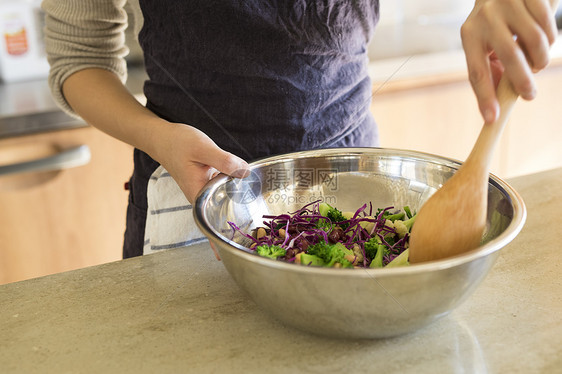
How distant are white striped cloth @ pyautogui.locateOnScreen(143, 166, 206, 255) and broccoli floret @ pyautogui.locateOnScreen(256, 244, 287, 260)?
1.18ft

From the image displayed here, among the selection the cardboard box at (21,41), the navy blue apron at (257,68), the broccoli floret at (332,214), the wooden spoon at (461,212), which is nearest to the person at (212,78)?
the navy blue apron at (257,68)

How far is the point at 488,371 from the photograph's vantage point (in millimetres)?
619

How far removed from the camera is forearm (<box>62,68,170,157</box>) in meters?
0.99

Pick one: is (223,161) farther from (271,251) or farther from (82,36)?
(82,36)

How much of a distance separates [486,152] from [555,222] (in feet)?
1.10

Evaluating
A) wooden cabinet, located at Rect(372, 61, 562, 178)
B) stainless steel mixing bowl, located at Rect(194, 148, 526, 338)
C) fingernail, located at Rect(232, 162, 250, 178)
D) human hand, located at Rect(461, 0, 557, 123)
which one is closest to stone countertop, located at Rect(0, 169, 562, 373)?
stainless steel mixing bowl, located at Rect(194, 148, 526, 338)

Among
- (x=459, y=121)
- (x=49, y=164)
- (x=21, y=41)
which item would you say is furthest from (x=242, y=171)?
(x=459, y=121)

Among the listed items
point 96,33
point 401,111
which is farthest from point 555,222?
point 401,111

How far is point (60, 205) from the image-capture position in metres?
1.71

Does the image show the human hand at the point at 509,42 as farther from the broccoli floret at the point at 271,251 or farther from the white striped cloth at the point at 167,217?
the white striped cloth at the point at 167,217

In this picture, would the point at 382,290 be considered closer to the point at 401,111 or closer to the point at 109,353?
the point at 109,353

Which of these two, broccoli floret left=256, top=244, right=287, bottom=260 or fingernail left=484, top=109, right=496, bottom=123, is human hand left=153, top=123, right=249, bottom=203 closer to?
broccoli floret left=256, top=244, right=287, bottom=260

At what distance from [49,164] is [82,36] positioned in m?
0.57

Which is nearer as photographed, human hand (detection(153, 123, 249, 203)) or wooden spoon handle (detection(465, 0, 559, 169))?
wooden spoon handle (detection(465, 0, 559, 169))
